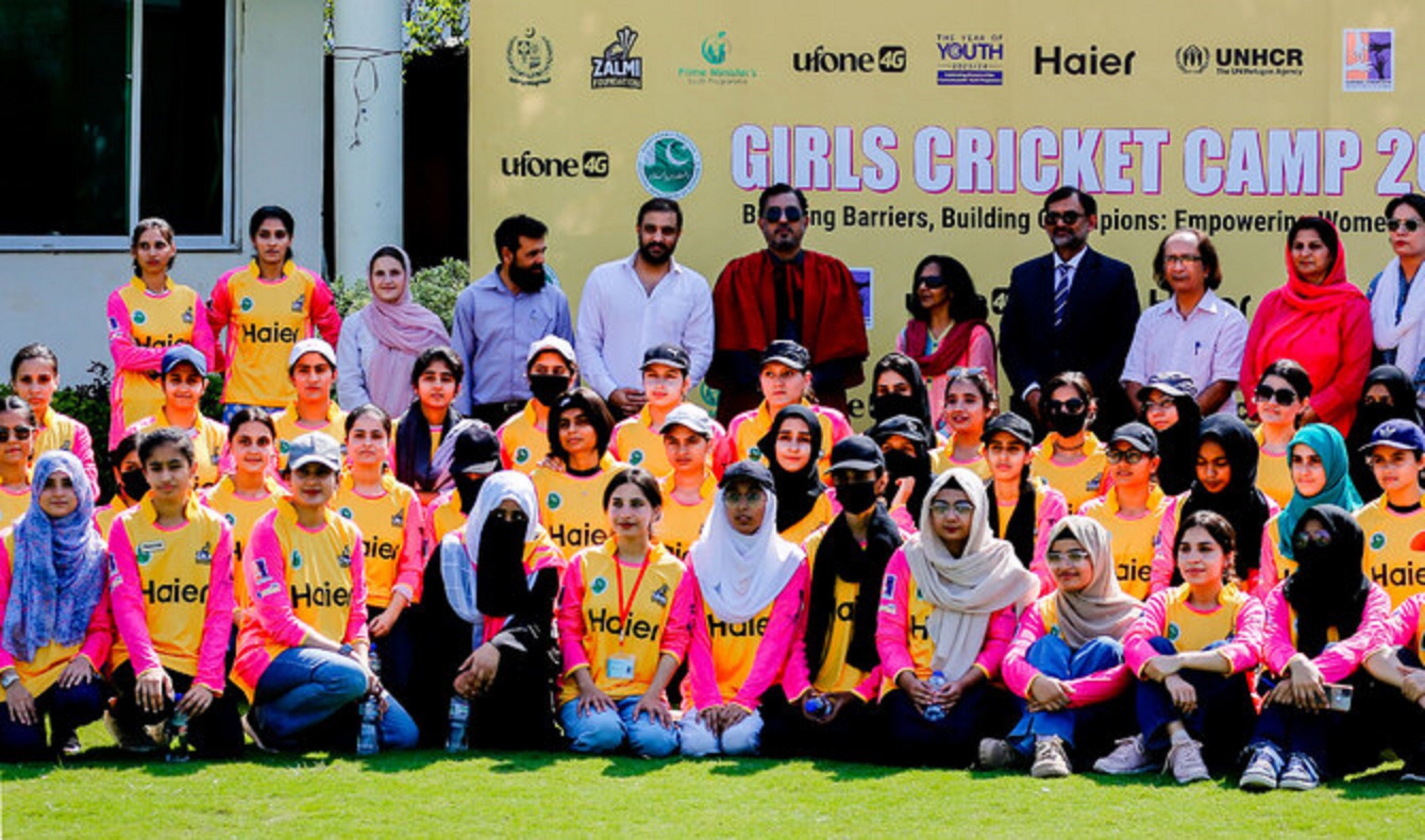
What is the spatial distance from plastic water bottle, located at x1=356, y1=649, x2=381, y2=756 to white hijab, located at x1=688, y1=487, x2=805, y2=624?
1316 mm

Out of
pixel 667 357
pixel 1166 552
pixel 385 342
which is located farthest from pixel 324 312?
pixel 1166 552

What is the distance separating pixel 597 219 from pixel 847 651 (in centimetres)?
424

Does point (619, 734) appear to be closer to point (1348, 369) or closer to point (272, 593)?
point (272, 593)

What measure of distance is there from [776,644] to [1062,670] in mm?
1103

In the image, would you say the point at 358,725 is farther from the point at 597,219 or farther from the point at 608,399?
the point at 597,219

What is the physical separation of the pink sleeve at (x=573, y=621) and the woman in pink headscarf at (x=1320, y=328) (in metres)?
3.27

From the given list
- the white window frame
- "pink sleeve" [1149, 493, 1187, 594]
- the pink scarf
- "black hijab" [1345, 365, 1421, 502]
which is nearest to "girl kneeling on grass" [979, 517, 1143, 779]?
"pink sleeve" [1149, 493, 1187, 594]

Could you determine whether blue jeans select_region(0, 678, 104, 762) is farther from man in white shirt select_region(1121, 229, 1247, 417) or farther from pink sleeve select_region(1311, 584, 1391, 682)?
man in white shirt select_region(1121, 229, 1247, 417)

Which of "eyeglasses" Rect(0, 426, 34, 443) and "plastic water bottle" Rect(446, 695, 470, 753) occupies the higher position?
"eyeglasses" Rect(0, 426, 34, 443)

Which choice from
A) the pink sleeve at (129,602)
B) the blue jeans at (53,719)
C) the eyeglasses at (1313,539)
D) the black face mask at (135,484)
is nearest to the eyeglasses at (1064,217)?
the eyeglasses at (1313,539)

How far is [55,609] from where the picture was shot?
802 cm

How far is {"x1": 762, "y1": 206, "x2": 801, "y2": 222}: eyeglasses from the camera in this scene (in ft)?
33.9

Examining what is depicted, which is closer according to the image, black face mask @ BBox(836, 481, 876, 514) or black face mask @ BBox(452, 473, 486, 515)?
black face mask @ BBox(836, 481, 876, 514)

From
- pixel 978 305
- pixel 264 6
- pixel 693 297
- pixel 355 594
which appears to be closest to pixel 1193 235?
pixel 978 305
